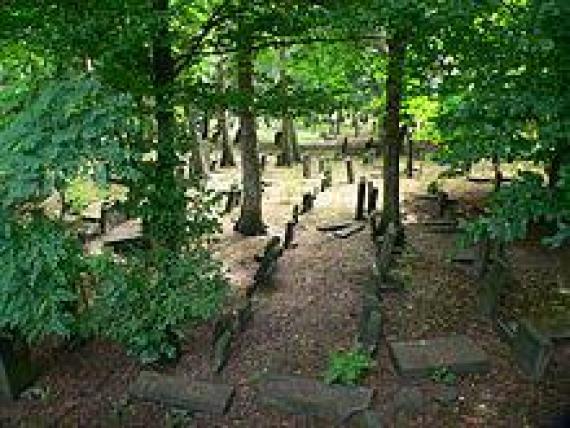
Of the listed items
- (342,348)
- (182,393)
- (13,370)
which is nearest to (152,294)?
(182,393)

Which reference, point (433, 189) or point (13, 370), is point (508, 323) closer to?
point (13, 370)

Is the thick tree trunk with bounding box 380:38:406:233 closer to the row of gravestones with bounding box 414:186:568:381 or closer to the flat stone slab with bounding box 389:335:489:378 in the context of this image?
the row of gravestones with bounding box 414:186:568:381

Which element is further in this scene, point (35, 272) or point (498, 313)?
point (498, 313)

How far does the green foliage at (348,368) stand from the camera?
9.53m

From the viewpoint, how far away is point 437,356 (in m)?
9.72

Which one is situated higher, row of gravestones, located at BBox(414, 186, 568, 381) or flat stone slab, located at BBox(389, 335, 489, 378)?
row of gravestones, located at BBox(414, 186, 568, 381)

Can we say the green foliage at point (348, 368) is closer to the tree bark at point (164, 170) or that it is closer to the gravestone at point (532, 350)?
the gravestone at point (532, 350)

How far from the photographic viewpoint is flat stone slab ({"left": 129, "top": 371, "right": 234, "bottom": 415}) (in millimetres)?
9375

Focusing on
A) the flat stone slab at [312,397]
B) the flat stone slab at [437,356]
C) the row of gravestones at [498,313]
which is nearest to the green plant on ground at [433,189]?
the row of gravestones at [498,313]

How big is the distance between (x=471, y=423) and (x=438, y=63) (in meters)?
5.36

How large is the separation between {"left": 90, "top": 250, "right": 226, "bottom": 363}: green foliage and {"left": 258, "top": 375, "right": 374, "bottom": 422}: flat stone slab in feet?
4.47

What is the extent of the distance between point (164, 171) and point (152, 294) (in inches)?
69.6

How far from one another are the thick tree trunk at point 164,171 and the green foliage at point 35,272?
1.34m

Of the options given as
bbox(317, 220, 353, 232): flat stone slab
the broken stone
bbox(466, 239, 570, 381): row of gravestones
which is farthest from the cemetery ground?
bbox(317, 220, 353, 232): flat stone slab
